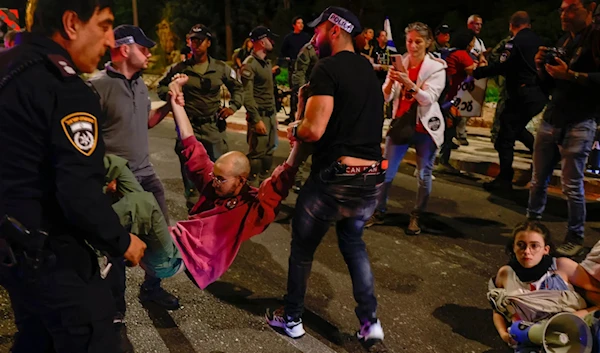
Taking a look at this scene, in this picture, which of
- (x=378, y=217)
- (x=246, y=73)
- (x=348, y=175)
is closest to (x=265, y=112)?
(x=246, y=73)

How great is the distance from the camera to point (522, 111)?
641 cm

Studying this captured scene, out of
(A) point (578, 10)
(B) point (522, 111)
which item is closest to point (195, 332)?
(A) point (578, 10)

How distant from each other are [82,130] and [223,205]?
1603 mm

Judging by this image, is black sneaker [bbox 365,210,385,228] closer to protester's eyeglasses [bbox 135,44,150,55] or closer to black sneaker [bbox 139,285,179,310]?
black sneaker [bbox 139,285,179,310]

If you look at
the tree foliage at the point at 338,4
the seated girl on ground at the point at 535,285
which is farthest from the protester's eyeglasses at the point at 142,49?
the tree foliage at the point at 338,4

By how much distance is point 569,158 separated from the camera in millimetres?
4688

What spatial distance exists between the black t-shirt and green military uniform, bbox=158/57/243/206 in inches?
97.8

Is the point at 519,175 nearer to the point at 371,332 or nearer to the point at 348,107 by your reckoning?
the point at 371,332

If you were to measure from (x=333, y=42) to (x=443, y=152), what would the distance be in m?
5.14

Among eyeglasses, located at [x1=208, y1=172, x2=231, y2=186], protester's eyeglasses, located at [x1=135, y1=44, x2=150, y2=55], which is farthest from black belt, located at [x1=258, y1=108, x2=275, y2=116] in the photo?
eyeglasses, located at [x1=208, y1=172, x2=231, y2=186]

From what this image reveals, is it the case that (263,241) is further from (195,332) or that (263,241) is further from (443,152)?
(443,152)

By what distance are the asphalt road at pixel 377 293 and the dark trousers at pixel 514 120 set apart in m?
0.78

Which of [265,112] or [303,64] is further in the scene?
[303,64]

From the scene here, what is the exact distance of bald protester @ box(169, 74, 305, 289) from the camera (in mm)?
3242
